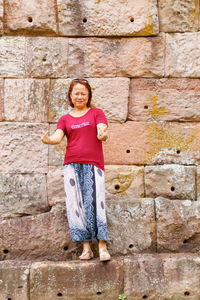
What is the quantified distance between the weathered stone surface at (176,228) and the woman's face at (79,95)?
1240 millimetres

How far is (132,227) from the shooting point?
4.35 metres

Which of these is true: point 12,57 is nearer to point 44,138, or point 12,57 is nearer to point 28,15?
point 28,15

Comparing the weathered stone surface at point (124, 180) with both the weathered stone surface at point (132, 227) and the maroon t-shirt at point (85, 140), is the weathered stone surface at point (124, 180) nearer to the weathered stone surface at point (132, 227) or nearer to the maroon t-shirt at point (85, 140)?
the weathered stone surface at point (132, 227)

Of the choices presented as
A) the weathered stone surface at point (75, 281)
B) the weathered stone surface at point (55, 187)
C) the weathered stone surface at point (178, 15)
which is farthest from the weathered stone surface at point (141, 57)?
the weathered stone surface at point (75, 281)

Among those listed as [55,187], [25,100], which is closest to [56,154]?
[55,187]

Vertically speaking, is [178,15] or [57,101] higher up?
[178,15]

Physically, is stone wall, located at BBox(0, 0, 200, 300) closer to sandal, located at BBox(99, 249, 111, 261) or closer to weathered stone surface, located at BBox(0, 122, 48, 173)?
weathered stone surface, located at BBox(0, 122, 48, 173)

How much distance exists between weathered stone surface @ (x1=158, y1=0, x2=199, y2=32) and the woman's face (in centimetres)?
136

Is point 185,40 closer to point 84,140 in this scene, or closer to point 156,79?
point 156,79

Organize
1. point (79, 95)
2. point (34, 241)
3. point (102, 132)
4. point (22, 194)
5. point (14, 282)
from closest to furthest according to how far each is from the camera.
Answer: point (102, 132) < point (14, 282) < point (79, 95) < point (34, 241) < point (22, 194)

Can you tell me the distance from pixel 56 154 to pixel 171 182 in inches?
49.7

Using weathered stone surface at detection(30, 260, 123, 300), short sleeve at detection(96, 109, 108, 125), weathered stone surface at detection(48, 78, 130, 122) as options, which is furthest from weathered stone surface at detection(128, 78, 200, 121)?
A: weathered stone surface at detection(30, 260, 123, 300)

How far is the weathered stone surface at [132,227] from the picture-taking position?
430cm

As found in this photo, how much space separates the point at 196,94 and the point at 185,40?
0.59m
